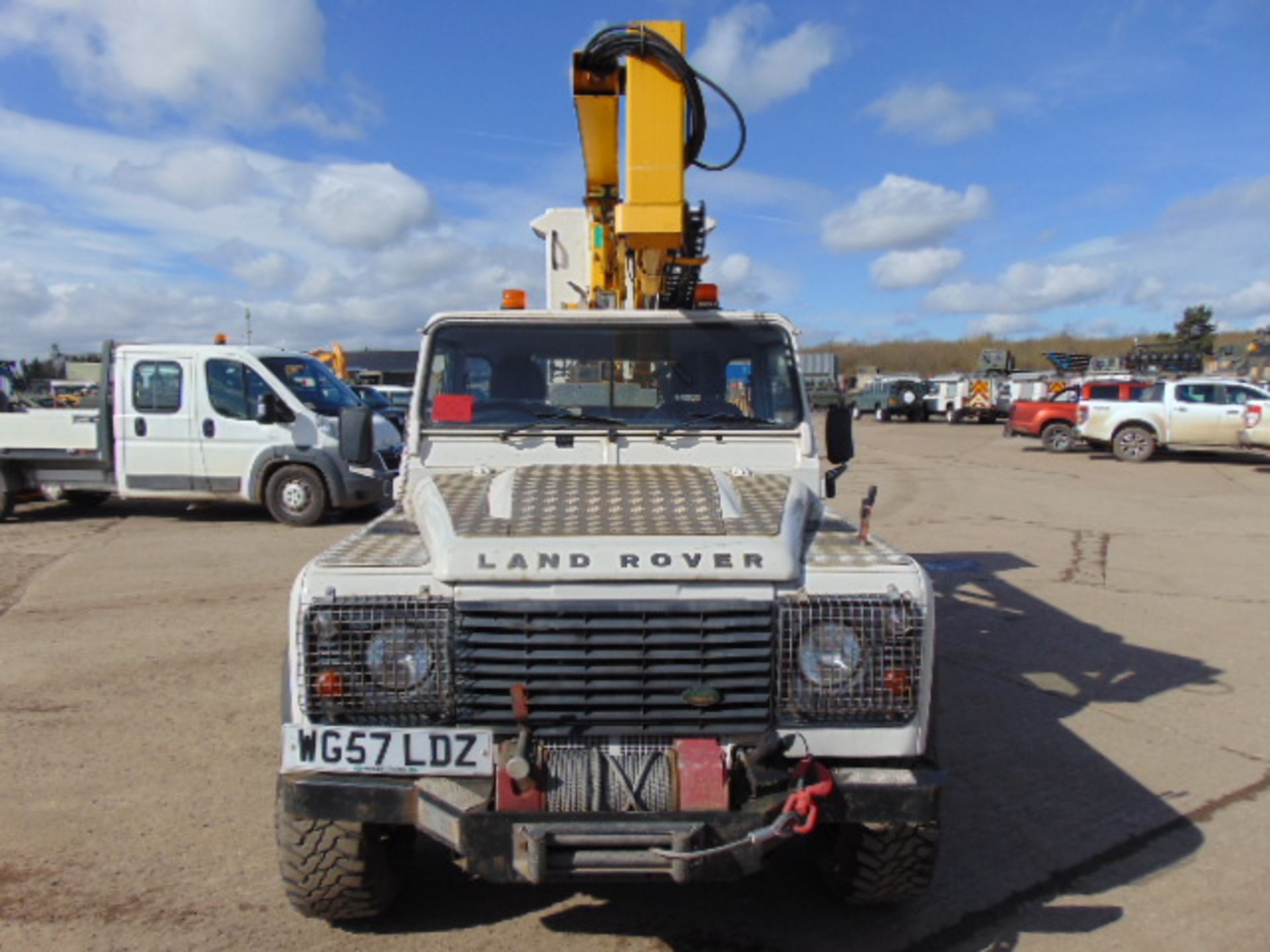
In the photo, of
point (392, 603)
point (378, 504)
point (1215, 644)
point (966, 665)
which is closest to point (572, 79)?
point (392, 603)

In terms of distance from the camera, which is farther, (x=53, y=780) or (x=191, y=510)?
(x=191, y=510)

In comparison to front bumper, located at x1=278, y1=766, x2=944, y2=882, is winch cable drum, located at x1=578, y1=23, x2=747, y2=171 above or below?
above

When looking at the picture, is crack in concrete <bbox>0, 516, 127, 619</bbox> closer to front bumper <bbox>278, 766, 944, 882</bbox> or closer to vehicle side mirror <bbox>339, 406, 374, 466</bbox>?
vehicle side mirror <bbox>339, 406, 374, 466</bbox>

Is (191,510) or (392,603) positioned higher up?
(392,603)

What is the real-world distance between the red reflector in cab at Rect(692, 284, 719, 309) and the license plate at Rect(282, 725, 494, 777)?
3.29 m

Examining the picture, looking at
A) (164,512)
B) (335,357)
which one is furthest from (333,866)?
(335,357)

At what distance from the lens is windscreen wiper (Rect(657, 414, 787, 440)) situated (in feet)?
14.4

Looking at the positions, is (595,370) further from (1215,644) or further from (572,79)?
(1215,644)

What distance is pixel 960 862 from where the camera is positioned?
3.73 metres

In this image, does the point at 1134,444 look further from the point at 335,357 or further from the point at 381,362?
the point at 381,362

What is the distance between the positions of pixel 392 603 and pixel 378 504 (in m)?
10.3

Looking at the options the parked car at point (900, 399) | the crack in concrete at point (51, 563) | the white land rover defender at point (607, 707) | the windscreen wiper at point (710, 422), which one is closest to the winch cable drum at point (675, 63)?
the windscreen wiper at point (710, 422)

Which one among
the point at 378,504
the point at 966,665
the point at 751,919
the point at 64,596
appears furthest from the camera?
the point at 378,504

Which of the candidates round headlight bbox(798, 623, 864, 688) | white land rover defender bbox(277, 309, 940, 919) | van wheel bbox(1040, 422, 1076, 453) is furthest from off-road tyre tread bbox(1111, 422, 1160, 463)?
round headlight bbox(798, 623, 864, 688)
